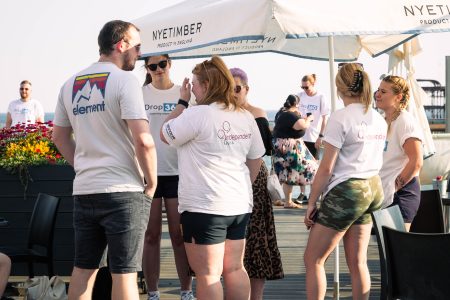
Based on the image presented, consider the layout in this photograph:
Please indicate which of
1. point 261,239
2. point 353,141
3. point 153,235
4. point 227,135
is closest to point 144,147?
point 227,135

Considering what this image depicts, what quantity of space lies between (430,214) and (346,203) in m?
1.19

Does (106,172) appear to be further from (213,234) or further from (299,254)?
(299,254)

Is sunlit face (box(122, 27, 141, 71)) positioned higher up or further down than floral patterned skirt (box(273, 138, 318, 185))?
higher up

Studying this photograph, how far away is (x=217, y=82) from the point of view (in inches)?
193

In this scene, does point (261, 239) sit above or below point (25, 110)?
below

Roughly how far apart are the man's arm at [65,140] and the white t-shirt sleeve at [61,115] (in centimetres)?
3

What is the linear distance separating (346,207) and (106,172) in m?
1.40

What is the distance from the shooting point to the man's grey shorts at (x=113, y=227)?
452cm

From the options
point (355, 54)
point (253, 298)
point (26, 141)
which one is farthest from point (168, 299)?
point (355, 54)

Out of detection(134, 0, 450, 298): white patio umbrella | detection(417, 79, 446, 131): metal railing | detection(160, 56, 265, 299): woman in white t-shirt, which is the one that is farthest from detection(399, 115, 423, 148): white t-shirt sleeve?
detection(417, 79, 446, 131): metal railing

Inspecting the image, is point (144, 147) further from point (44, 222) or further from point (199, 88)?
point (44, 222)

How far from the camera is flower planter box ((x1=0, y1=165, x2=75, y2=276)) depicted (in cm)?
713

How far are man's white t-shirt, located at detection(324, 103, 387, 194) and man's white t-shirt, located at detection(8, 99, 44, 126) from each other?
26.3 feet

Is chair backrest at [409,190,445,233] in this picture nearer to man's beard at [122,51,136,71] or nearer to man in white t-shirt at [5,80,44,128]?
man's beard at [122,51,136,71]
